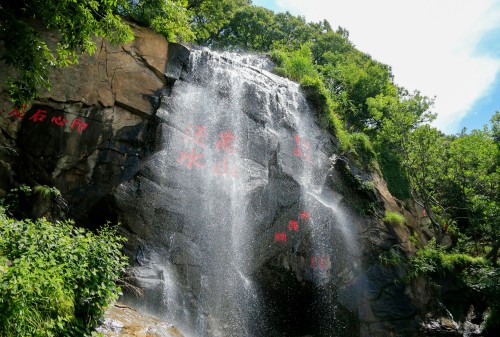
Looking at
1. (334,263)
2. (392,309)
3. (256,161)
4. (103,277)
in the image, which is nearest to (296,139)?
(256,161)

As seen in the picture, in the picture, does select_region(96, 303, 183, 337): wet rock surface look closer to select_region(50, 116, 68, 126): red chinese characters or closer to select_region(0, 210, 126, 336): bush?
select_region(0, 210, 126, 336): bush

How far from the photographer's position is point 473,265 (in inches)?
480

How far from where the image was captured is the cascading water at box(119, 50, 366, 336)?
8.57 metres

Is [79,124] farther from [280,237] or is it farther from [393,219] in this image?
[393,219]

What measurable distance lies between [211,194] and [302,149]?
11.2 ft

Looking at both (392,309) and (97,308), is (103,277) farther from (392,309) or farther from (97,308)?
(392,309)

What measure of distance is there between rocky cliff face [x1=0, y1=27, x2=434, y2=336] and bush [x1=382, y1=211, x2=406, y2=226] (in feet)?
0.66

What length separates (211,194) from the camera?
9.56m

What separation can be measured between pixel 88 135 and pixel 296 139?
5.69m

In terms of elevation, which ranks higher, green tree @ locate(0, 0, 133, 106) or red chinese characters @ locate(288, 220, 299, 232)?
green tree @ locate(0, 0, 133, 106)

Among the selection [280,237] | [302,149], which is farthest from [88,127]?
[302,149]

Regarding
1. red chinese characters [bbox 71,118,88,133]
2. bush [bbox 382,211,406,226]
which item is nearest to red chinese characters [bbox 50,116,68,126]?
red chinese characters [bbox 71,118,88,133]

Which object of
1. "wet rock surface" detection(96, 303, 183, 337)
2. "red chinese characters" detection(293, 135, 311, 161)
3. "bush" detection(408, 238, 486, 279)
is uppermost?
"red chinese characters" detection(293, 135, 311, 161)

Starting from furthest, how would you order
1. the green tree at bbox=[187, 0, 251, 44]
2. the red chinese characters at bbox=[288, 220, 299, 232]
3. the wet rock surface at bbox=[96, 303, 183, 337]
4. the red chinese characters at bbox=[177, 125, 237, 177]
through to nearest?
the green tree at bbox=[187, 0, 251, 44], the red chinese characters at bbox=[288, 220, 299, 232], the red chinese characters at bbox=[177, 125, 237, 177], the wet rock surface at bbox=[96, 303, 183, 337]
